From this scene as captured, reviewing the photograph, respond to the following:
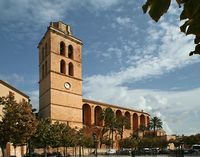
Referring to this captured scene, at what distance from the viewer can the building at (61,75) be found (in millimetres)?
73750

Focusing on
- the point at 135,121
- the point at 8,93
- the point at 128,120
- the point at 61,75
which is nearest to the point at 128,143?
the point at 128,120

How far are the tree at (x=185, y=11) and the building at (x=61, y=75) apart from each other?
69.9 m

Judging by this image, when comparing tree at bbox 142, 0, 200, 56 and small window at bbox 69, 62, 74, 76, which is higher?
small window at bbox 69, 62, 74, 76

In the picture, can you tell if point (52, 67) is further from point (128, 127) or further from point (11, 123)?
point (11, 123)

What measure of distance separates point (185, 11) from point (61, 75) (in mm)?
74860

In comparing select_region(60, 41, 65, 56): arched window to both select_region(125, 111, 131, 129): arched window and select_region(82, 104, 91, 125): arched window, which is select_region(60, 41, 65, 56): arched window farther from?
select_region(125, 111, 131, 129): arched window

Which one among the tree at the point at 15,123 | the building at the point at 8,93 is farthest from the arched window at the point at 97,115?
the tree at the point at 15,123

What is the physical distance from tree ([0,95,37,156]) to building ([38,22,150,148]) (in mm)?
35014

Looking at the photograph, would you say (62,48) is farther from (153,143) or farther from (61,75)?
(153,143)

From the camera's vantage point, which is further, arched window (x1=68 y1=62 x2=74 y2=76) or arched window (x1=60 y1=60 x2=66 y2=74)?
arched window (x1=68 y1=62 x2=74 y2=76)

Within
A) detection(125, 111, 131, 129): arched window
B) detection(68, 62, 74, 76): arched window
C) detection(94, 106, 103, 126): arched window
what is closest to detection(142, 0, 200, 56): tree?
detection(68, 62, 74, 76): arched window

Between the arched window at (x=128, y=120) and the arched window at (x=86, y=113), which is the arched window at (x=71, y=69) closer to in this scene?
the arched window at (x=86, y=113)

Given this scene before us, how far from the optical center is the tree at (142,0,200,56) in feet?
6.02

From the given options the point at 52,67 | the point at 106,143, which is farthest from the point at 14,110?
the point at 106,143
